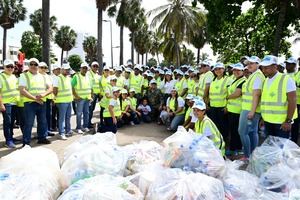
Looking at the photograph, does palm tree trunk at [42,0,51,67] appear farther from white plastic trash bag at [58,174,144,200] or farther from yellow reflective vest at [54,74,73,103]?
white plastic trash bag at [58,174,144,200]

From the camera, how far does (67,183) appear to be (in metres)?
3.63

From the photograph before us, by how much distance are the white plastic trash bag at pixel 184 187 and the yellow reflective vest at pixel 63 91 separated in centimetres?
502

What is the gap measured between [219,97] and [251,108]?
143cm

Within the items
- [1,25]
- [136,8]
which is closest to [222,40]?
[136,8]

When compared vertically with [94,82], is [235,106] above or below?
below

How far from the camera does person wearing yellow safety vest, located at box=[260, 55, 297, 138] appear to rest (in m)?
4.89

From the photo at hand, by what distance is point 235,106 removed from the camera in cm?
655

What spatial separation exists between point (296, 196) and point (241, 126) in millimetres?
2449

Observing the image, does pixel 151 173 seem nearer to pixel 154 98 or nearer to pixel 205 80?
pixel 205 80

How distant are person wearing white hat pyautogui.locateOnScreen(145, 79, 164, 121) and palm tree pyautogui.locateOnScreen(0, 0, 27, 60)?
97.0ft

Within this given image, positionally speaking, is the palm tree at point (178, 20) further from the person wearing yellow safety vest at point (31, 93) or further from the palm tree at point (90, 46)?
the palm tree at point (90, 46)

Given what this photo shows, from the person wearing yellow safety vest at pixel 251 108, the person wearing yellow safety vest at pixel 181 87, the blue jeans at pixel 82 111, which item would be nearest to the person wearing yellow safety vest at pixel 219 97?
the person wearing yellow safety vest at pixel 251 108

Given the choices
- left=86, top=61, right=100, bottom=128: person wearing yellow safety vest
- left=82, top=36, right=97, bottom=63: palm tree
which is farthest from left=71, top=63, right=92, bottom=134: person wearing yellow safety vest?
left=82, top=36, right=97, bottom=63: palm tree

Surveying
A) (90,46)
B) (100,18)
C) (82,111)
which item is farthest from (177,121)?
(90,46)
